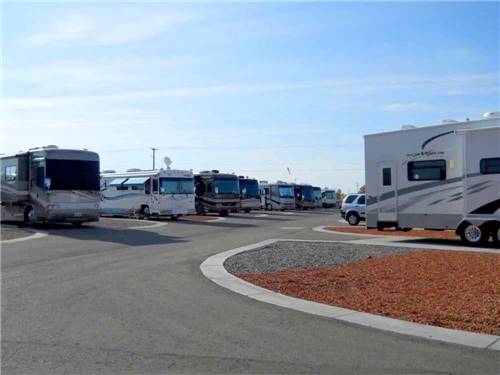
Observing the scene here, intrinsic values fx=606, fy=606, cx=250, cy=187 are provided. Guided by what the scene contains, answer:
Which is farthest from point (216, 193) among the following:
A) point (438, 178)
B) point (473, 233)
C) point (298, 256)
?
point (298, 256)

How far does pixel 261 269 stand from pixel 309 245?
517 centimetres

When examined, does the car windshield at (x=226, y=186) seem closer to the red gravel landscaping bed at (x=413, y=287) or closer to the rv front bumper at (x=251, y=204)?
the rv front bumper at (x=251, y=204)

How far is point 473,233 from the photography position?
18.5 meters

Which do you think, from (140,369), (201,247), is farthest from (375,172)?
(140,369)

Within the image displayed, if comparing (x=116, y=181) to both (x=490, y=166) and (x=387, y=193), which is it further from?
(x=490, y=166)

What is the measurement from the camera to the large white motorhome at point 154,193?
115 feet

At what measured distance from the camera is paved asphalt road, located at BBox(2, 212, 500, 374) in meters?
6.15

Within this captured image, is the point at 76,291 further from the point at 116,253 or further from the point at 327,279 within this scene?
the point at 116,253

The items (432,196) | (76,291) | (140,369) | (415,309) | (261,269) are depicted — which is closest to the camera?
(140,369)

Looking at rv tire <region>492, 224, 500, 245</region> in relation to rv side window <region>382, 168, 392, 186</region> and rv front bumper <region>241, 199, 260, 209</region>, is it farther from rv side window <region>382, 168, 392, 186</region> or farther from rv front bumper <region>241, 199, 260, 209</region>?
rv front bumper <region>241, 199, 260, 209</region>

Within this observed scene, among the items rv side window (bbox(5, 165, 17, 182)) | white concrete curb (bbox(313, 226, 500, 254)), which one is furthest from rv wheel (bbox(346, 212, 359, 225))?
rv side window (bbox(5, 165, 17, 182))

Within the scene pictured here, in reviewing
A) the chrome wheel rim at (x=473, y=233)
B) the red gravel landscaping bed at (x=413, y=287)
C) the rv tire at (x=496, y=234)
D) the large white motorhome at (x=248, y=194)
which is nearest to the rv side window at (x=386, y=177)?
the chrome wheel rim at (x=473, y=233)

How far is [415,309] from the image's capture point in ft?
28.9

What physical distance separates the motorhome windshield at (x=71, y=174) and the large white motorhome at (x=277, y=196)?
93.8ft
